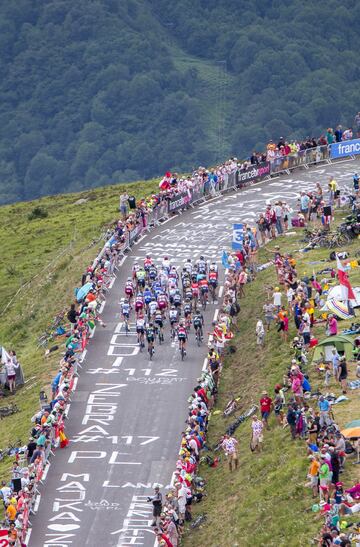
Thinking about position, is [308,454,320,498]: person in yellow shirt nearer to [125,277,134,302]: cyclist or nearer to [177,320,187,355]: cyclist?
[177,320,187,355]: cyclist

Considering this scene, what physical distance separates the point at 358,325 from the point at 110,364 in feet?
39.8

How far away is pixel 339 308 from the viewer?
71750 millimetres

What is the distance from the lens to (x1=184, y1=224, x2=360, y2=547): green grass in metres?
56.5

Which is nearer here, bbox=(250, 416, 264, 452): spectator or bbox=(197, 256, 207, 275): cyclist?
bbox=(250, 416, 264, 452): spectator

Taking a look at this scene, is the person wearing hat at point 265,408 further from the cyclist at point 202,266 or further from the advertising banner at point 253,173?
the advertising banner at point 253,173

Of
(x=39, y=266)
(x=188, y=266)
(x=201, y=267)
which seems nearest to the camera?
(x=201, y=267)

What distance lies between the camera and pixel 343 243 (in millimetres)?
85125

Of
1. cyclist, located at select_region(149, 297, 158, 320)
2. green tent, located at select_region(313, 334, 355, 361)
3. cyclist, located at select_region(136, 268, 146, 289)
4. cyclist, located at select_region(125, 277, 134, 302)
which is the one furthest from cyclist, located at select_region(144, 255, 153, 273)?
green tent, located at select_region(313, 334, 355, 361)

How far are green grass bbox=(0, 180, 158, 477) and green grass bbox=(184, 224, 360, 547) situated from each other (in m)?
8.90

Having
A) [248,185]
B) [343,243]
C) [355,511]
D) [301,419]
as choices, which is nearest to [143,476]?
[301,419]

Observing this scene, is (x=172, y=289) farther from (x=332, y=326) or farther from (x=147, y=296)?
(x=332, y=326)

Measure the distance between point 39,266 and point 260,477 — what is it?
153 feet

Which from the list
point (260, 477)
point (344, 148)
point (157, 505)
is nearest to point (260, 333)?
point (260, 477)

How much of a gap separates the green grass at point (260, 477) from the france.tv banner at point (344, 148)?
114 feet
